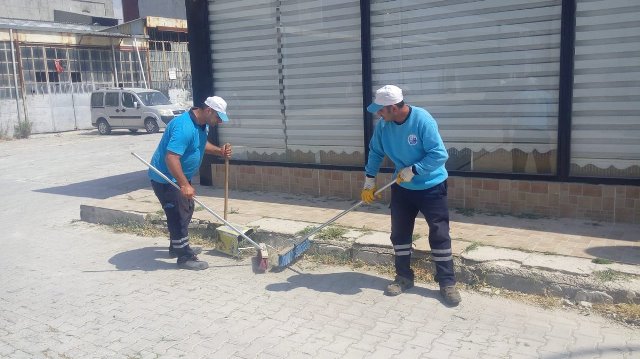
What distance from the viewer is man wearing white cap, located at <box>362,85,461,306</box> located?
14.8 ft

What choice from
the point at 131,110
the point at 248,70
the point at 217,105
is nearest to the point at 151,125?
the point at 131,110

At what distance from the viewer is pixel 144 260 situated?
20.6 feet

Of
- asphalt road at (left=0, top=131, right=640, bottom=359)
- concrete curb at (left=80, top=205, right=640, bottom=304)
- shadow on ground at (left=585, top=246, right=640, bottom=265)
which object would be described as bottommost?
asphalt road at (left=0, top=131, right=640, bottom=359)

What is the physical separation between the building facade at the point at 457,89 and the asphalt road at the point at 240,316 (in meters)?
2.04

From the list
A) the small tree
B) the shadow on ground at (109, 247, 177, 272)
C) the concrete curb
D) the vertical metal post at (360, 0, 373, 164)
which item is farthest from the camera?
the small tree

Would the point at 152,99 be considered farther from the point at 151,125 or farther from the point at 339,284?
the point at 339,284

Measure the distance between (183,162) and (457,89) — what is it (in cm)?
323

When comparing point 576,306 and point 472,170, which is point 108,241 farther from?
point 576,306

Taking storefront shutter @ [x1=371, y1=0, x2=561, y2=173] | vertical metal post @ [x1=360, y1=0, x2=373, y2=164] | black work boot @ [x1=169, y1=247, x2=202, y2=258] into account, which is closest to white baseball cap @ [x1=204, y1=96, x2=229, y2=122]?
black work boot @ [x1=169, y1=247, x2=202, y2=258]

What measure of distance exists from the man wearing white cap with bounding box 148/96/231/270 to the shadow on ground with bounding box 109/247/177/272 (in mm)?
228

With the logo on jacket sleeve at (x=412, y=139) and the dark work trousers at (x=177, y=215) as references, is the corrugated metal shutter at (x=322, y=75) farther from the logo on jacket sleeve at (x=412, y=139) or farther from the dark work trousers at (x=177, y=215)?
the logo on jacket sleeve at (x=412, y=139)

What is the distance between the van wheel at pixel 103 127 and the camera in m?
24.1

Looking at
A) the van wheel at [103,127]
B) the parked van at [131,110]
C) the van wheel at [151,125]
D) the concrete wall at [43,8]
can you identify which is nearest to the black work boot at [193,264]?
the parked van at [131,110]

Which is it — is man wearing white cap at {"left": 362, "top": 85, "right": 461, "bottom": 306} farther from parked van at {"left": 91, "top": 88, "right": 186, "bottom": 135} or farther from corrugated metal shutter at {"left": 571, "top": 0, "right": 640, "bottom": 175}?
parked van at {"left": 91, "top": 88, "right": 186, "bottom": 135}
